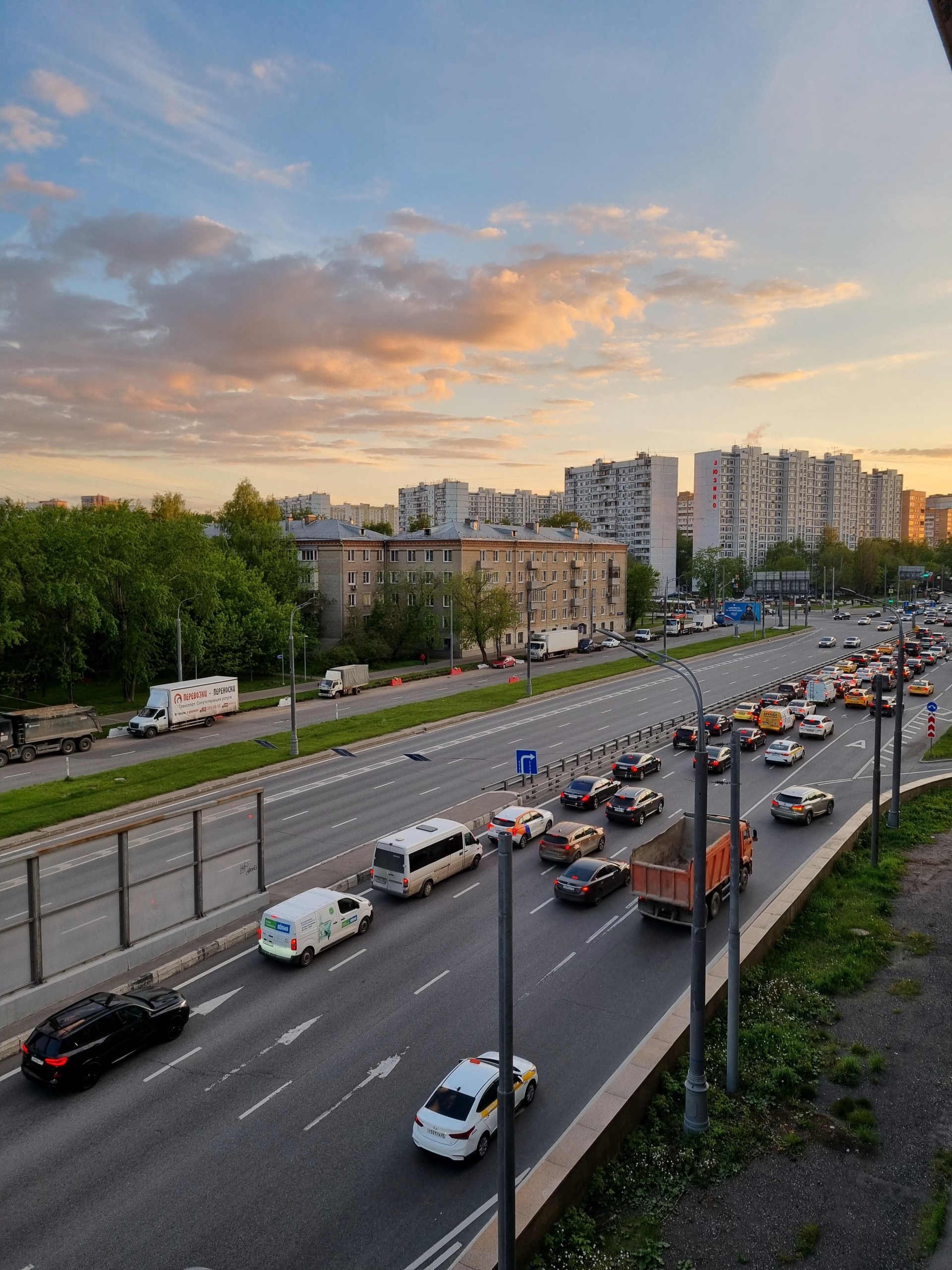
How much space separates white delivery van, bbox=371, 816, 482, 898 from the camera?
23.0 m

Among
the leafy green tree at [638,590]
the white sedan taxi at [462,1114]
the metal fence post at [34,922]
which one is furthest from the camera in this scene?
the leafy green tree at [638,590]

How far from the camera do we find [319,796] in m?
34.2

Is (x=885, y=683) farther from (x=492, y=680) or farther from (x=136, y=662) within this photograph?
(x=136, y=662)

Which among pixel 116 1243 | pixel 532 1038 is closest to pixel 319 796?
pixel 532 1038

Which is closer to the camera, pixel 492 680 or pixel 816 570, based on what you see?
pixel 492 680

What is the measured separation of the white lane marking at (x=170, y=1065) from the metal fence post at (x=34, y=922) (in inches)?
143

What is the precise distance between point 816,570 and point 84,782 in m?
187

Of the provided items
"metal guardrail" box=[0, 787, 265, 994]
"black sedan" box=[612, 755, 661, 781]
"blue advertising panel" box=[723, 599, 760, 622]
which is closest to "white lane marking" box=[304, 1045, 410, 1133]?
"metal guardrail" box=[0, 787, 265, 994]

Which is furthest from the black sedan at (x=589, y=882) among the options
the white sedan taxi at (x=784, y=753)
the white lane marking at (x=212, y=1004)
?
the white sedan taxi at (x=784, y=753)

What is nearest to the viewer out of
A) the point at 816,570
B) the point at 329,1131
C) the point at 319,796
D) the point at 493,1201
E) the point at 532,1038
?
the point at 493,1201

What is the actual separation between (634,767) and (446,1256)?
26.2 meters

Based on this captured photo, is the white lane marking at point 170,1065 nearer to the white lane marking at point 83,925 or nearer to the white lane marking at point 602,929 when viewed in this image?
the white lane marking at point 83,925

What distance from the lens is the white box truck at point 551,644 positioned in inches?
3150

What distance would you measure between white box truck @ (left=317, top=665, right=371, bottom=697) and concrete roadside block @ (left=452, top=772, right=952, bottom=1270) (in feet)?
141
